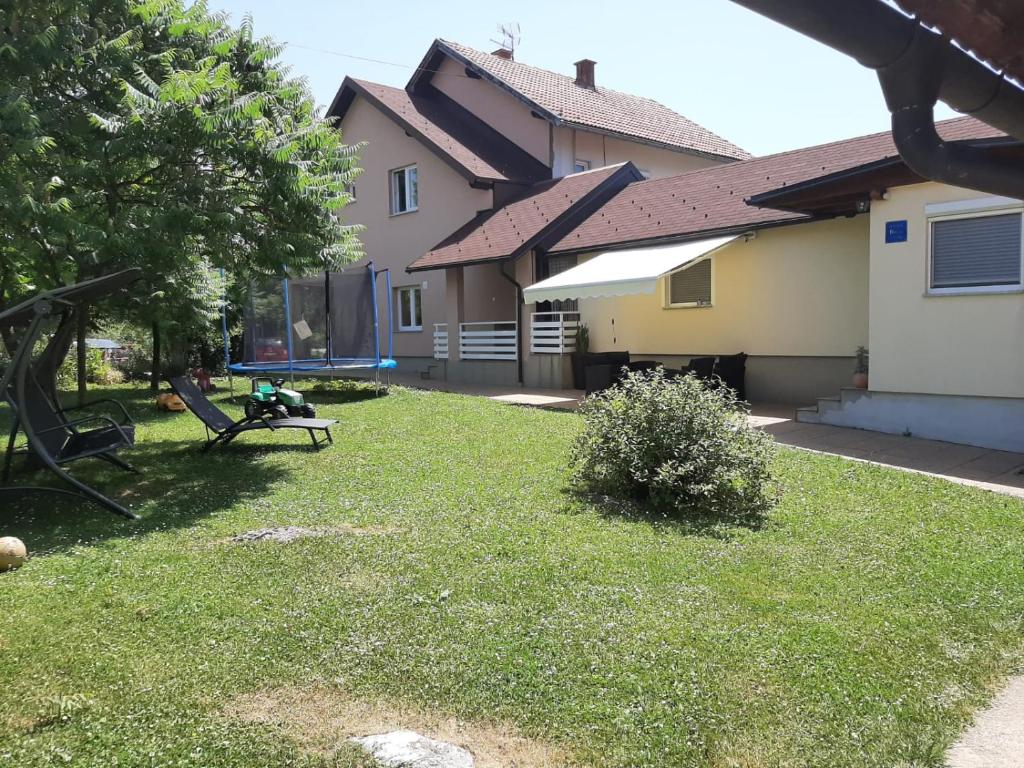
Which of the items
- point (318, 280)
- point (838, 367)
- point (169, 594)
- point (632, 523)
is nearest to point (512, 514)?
point (632, 523)

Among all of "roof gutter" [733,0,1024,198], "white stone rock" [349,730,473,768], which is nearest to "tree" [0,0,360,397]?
"white stone rock" [349,730,473,768]

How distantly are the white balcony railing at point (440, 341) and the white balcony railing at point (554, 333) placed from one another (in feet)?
13.2

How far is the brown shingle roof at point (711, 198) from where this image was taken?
1712 cm

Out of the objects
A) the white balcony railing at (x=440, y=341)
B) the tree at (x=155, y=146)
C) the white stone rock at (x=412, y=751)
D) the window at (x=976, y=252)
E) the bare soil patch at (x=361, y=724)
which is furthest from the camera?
the white balcony railing at (x=440, y=341)

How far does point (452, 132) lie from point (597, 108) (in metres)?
5.38

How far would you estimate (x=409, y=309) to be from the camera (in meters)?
27.9

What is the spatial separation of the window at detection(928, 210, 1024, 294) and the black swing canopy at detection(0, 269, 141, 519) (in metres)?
11.7

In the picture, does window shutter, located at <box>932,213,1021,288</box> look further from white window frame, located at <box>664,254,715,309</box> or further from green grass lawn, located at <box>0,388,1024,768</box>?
white window frame, located at <box>664,254,715,309</box>

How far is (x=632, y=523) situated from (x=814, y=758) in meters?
3.87

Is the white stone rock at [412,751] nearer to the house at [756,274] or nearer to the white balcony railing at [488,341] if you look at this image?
the house at [756,274]

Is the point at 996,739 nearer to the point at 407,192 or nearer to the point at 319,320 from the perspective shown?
the point at 319,320

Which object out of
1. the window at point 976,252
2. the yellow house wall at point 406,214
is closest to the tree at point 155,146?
the window at point 976,252

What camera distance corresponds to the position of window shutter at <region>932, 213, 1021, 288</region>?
37.8 ft

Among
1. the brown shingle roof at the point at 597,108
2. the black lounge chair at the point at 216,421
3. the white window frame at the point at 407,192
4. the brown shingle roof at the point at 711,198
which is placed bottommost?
the black lounge chair at the point at 216,421
